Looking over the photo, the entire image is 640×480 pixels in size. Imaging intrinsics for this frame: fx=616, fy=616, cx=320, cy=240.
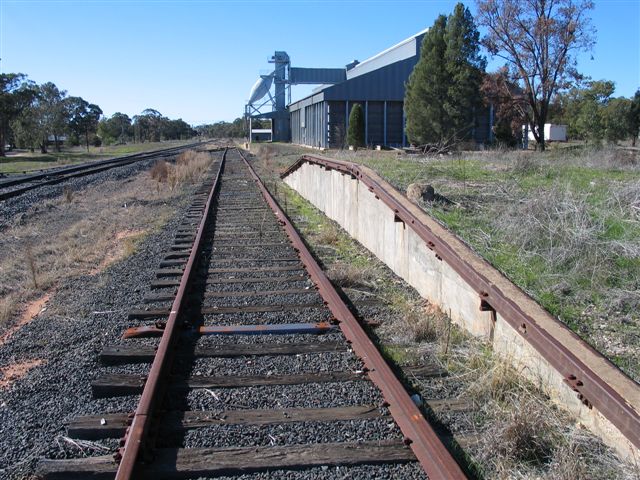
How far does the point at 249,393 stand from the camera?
4535 mm

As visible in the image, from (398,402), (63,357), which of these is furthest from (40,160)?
(398,402)

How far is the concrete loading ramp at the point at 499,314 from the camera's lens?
3.74 meters

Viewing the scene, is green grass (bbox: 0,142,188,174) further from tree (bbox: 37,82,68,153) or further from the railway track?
the railway track

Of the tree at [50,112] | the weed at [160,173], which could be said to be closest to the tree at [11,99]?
the tree at [50,112]

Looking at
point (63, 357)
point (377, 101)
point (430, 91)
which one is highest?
point (377, 101)

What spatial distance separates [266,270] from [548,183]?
18.3 feet

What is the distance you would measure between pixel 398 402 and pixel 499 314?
148 centimetres

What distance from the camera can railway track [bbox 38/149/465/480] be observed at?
3.56m

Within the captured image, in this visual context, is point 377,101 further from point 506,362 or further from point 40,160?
point 506,362

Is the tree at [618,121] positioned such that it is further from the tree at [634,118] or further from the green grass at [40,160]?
the green grass at [40,160]

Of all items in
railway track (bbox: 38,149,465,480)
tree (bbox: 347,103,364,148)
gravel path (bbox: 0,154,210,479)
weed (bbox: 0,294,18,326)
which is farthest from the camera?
tree (bbox: 347,103,364,148)

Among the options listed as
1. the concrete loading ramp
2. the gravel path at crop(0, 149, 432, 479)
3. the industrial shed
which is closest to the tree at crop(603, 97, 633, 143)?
the industrial shed

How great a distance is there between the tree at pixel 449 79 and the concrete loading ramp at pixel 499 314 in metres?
25.3

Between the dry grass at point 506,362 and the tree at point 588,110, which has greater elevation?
the tree at point 588,110
